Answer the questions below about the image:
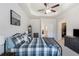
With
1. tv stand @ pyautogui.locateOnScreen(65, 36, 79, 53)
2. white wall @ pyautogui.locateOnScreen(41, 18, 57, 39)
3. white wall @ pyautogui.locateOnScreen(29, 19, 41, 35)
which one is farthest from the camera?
white wall @ pyautogui.locateOnScreen(29, 19, 41, 35)

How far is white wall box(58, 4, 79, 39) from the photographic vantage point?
5522 millimetres

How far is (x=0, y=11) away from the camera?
2.41 meters

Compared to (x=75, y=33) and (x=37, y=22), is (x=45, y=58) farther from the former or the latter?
(x=37, y=22)

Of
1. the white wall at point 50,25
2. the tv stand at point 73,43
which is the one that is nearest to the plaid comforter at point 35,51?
the tv stand at point 73,43

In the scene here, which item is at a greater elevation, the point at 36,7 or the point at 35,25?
the point at 36,7

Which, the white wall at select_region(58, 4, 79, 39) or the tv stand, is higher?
the white wall at select_region(58, 4, 79, 39)

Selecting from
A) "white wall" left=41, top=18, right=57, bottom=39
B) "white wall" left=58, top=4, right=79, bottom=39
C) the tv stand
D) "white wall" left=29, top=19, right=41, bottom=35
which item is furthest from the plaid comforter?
"white wall" left=29, top=19, right=41, bottom=35

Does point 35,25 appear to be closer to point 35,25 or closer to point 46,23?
point 35,25

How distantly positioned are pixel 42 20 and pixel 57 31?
1.33 m

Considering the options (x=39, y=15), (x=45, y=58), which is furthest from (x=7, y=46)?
(x=39, y=15)

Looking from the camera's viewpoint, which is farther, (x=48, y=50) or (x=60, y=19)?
(x=60, y=19)

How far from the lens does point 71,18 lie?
20.2 feet

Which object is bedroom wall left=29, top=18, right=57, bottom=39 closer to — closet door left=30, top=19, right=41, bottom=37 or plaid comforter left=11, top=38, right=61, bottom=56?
closet door left=30, top=19, right=41, bottom=37

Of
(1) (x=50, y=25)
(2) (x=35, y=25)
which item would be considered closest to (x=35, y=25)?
(2) (x=35, y=25)
